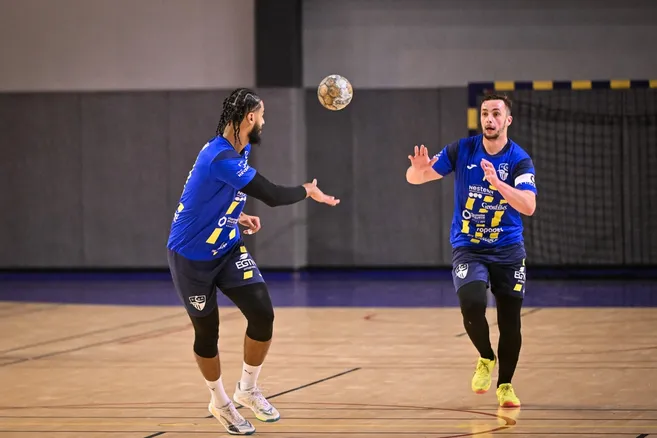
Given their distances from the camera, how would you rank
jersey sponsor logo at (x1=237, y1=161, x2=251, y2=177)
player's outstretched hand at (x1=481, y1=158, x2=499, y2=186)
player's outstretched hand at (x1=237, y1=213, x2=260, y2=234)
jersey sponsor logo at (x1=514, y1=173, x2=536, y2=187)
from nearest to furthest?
jersey sponsor logo at (x1=237, y1=161, x2=251, y2=177), player's outstretched hand at (x1=481, y1=158, x2=499, y2=186), jersey sponsor logo at (x1=514, y1=173, x2=536, y2=187), player's outstretched hand at (x1=237, y1=213, x2=260, y2=234)

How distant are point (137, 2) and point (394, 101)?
4.80m

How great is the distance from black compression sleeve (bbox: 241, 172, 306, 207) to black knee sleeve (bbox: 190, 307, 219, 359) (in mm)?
828

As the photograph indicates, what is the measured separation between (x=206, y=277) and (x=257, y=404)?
950 millimetres

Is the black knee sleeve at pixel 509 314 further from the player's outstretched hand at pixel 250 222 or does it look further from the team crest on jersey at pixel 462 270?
the player's outstretched hand at pixel 250 222

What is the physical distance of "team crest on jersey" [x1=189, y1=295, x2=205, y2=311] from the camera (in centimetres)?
680

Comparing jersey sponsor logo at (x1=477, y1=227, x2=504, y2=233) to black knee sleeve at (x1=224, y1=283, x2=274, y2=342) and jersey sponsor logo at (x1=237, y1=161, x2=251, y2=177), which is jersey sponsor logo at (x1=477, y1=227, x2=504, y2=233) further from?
jersey sponsor logo at (x1=237, y1=161, x2=251, y2=177)

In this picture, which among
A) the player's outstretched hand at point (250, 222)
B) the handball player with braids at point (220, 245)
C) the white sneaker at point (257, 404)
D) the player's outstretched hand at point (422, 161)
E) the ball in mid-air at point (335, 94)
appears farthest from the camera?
the ball in mid-air at point (335, 94)

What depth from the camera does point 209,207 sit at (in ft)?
22.3

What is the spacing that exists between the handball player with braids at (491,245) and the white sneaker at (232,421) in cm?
170

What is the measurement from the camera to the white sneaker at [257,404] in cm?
708

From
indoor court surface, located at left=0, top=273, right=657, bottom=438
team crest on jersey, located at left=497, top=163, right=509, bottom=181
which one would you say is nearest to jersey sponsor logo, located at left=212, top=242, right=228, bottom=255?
indoor court surface, located at left=0, top=273, right=657, bottom=438

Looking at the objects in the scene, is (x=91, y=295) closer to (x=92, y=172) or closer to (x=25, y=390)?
(x=92, y=172)

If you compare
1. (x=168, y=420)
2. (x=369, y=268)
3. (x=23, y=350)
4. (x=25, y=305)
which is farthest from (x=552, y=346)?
(x=369, y=268)

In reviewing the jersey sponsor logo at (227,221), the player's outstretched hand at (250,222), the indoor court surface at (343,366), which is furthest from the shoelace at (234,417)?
the player's outstretched hand at (250,222)
